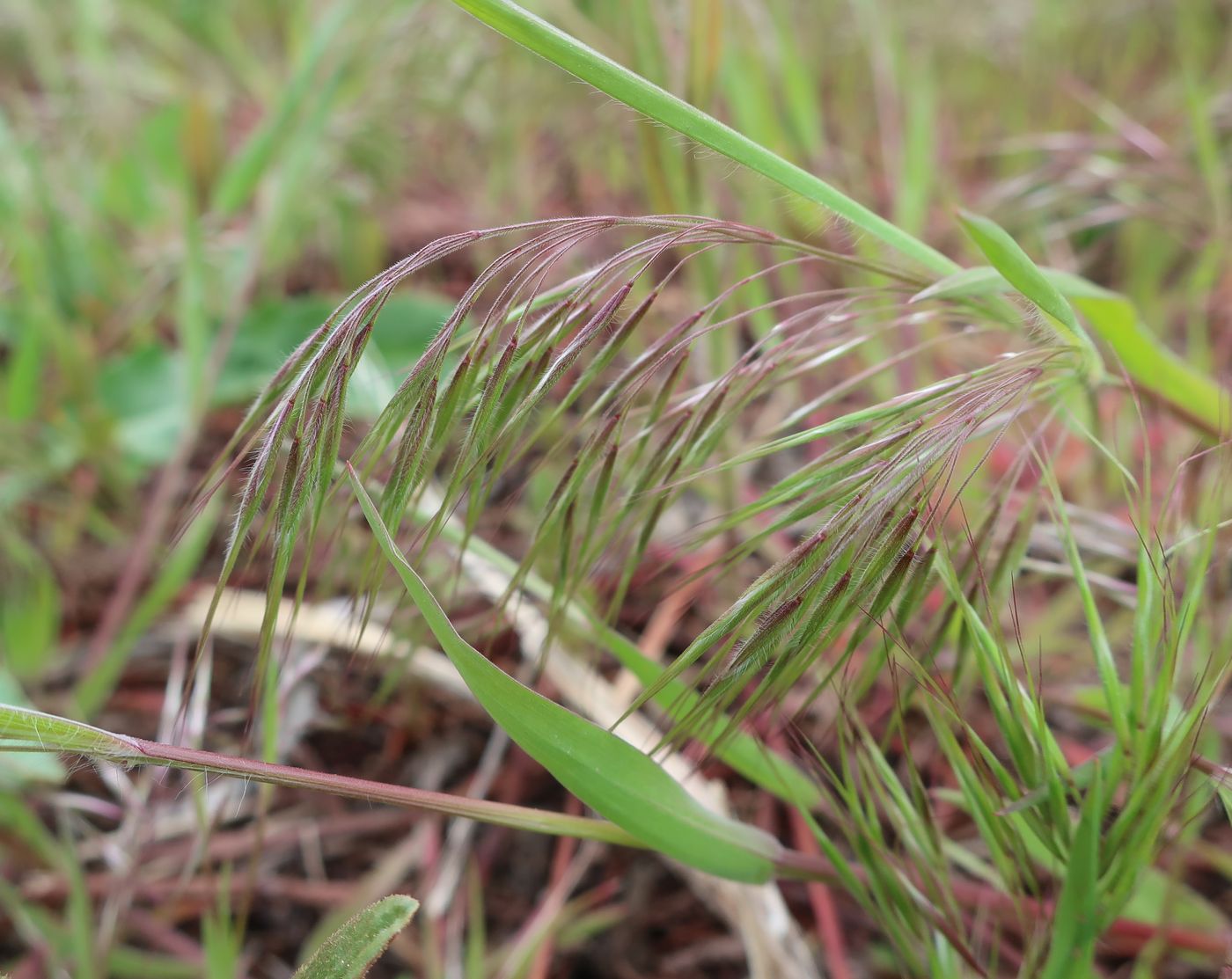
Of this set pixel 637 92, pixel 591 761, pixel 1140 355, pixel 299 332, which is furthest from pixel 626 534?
pixel 299 332

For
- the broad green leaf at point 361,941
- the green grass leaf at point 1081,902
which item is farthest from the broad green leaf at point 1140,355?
the broad green leaf at point 361,941

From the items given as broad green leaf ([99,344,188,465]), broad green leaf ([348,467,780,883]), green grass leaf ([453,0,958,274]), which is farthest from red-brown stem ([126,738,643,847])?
broad green leaf ([99,344,188,465])

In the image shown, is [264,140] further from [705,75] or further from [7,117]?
[7,117]

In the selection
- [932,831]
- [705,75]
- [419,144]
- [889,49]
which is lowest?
[932,831]

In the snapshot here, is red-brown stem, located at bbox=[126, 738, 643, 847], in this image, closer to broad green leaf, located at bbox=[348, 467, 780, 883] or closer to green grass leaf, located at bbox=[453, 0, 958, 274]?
broad green leaf, located at bbox=[348, 467, 780, 883]

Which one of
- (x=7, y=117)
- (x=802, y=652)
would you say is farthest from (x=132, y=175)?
(x=802, y=652)

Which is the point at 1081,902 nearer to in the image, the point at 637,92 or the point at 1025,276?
the point at 1025,276
